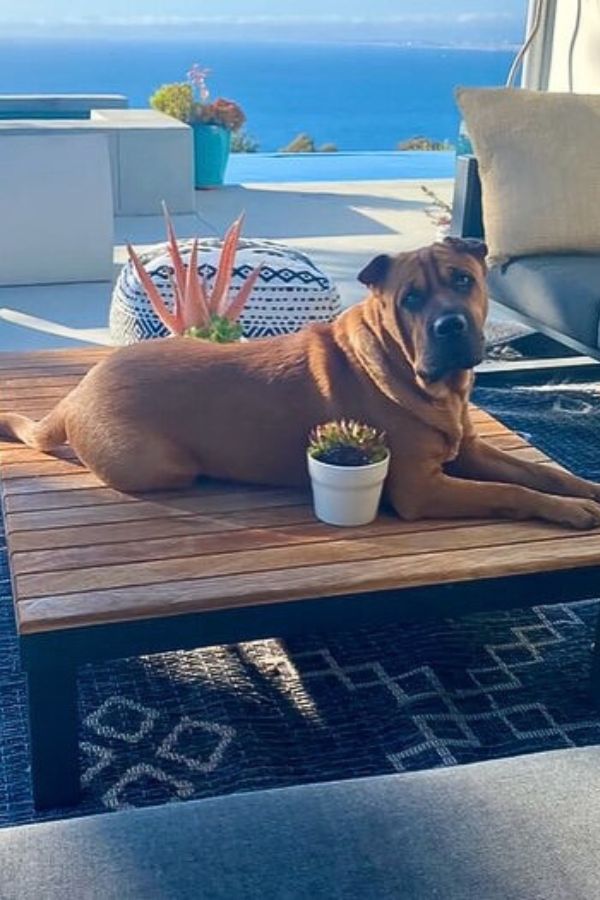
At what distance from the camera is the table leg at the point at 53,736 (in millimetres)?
1565

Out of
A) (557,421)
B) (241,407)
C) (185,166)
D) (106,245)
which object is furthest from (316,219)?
(241,407)

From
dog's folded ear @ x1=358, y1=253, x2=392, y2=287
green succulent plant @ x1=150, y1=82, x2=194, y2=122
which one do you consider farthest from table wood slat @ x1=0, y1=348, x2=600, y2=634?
green succulent plant @ x1=150, y1=82, x2=194, y2=122

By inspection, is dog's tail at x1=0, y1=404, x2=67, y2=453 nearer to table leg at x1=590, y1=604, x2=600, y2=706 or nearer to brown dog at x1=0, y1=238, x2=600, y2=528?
brown dog at x1=0, y1=238, x2=600, y2=528

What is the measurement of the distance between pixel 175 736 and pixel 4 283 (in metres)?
3.25

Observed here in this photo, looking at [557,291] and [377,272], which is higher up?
[377,272]

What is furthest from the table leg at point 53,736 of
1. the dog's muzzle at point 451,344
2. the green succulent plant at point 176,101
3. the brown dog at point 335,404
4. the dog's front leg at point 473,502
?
the green succulent plant at point 176,101

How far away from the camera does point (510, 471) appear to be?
199 cm

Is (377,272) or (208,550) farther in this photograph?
(377,272)

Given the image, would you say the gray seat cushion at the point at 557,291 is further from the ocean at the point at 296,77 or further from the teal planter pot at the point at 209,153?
the ocean at the point at 296,77

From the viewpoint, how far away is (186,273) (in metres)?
2.55

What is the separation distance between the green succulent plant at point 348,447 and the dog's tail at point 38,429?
0.48 metres

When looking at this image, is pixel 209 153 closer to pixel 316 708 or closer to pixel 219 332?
pixel 219 332

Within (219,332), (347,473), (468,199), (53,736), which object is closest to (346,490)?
(347,473)

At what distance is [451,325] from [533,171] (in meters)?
1.85
